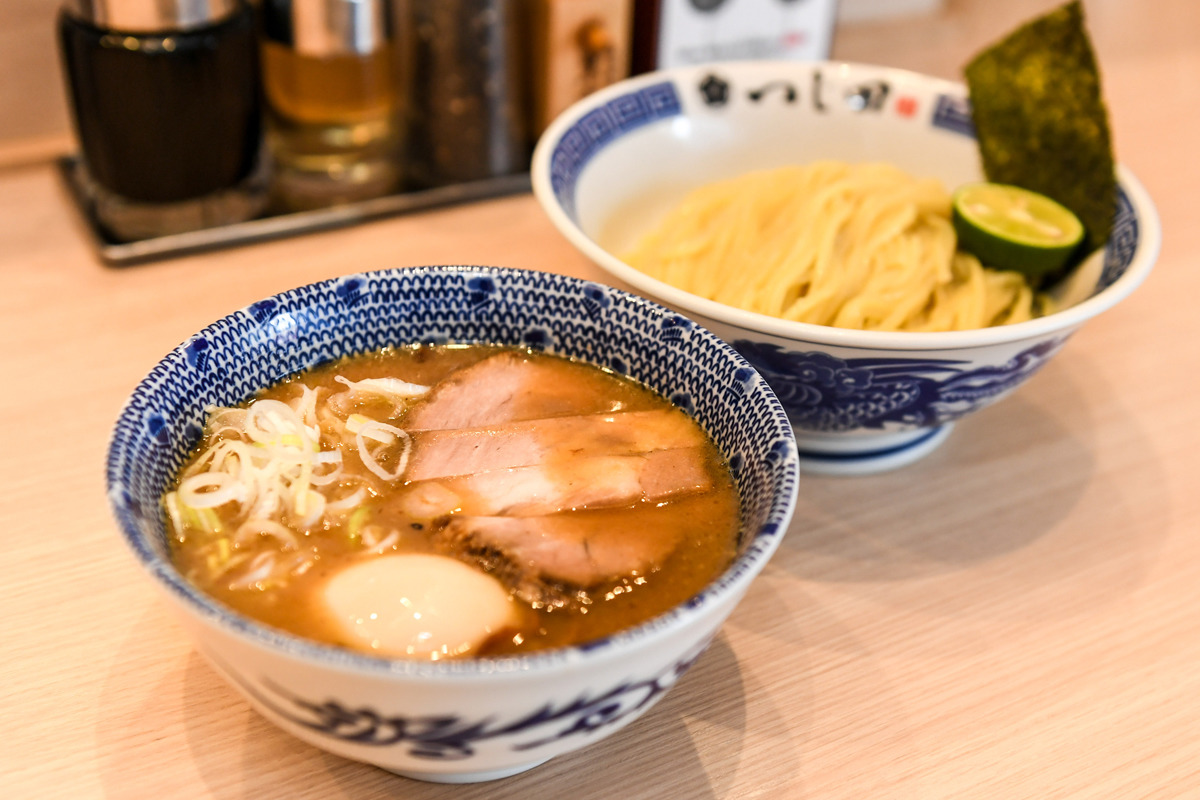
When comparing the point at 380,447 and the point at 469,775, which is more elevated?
the point at 380,447

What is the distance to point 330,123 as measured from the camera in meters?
1.99

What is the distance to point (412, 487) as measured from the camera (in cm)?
102

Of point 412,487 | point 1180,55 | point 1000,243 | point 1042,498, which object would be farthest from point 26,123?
point 1180,55

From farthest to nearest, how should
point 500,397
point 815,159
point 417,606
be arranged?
point 815,159
point 500,397
point 417,606

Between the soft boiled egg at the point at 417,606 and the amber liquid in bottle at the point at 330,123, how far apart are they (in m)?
1.19

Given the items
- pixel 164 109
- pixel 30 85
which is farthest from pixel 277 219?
pixel 30 85

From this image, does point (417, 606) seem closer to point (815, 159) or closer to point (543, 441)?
point (543, 441)

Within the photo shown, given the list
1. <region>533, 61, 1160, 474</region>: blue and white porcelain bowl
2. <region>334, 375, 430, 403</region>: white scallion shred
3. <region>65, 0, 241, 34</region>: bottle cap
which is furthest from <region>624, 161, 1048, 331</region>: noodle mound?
<region>65, 0, 241, 34</region>: bottle cap

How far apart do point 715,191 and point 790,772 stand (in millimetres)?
935

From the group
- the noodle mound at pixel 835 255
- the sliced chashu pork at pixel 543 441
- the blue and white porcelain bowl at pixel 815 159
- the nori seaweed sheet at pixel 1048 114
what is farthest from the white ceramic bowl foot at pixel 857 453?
the nori seaweed sheet at pixel 1048 114

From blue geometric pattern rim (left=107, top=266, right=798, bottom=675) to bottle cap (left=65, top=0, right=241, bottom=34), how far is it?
729 mm

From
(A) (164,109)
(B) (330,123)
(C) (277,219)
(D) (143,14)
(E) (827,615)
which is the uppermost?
(D) (143,14)

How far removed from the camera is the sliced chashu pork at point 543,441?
1048mm

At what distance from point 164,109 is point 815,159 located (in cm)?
107
